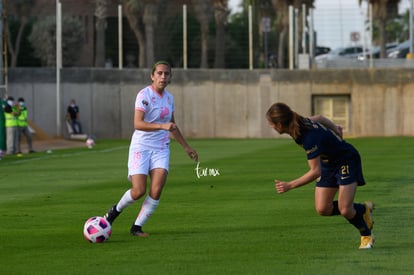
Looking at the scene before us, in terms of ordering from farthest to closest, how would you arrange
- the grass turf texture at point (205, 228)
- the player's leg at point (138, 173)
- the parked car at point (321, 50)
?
1. the parked car at point (321, 50)
2. the player's leg at point (138, 173)
3. the grass turf texture at point (205, 228)

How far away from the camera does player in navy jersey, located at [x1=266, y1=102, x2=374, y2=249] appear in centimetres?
1131

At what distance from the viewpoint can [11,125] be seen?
3684 centimetres

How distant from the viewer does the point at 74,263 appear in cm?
1112

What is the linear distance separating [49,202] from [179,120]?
38047 mm

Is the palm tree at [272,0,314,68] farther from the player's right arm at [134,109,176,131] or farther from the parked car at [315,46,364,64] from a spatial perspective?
the player's right arm at [134,109,176,131]

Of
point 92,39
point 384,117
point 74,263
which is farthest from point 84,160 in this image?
point 92,39

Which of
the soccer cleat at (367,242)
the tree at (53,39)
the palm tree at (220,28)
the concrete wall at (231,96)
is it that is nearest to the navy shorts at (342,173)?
the soccer cleat at (367,242)

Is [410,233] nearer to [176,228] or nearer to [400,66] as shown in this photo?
[176,228]

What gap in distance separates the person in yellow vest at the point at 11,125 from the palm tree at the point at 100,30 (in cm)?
2166

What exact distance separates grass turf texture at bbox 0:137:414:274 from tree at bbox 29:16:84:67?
48.0m

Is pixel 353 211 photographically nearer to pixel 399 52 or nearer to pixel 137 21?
pixel 137 21

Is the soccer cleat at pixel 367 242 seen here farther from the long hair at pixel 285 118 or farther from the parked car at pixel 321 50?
the parked car at pixel 321 50

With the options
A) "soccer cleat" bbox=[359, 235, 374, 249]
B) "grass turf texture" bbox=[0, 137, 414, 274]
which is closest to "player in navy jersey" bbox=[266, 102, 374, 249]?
"soccer cleat" bbox=[359, 235, 374, 249]

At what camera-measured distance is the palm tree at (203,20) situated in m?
58.1
